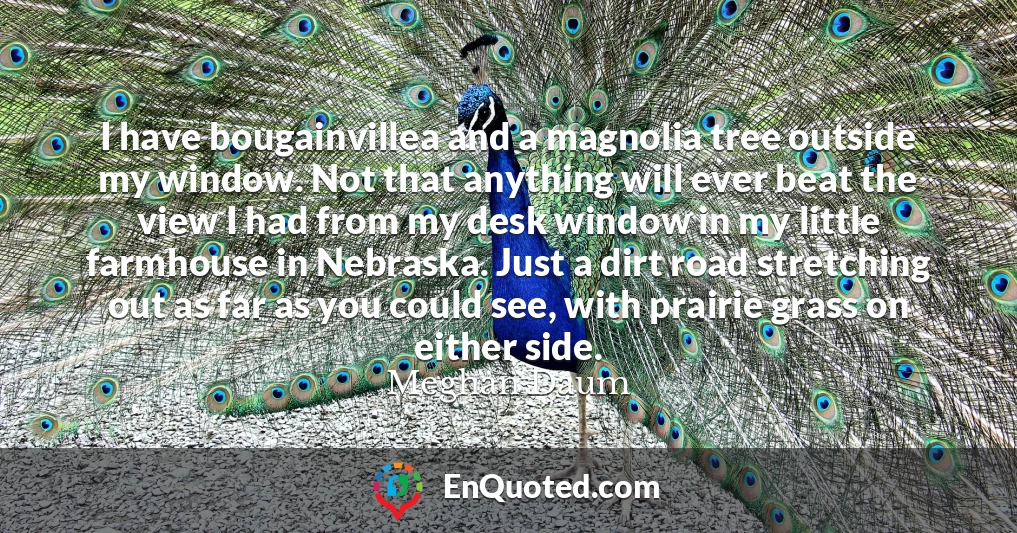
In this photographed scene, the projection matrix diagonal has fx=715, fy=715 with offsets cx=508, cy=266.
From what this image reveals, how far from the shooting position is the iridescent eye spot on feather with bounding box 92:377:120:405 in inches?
103

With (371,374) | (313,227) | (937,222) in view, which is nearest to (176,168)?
(313,227)

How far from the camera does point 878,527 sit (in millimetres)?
1967

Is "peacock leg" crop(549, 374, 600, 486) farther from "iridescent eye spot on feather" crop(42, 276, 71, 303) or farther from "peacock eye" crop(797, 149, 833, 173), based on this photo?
"iridescent eye spot on feather" crop(42, 276, 71, 303)

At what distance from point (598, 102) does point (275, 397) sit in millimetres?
1643

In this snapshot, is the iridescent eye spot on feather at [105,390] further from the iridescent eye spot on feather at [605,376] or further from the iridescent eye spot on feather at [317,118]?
the iridescent eye spot on feather at [605,376]

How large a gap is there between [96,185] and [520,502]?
1.98 m

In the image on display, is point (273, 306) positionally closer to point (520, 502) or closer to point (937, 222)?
point (520, 502)

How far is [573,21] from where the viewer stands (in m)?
2.29

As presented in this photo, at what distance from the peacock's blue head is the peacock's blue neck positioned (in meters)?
0.09

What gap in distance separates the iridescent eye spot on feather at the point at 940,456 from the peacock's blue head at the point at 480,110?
1.48m

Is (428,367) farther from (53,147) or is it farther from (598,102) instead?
(53,147)

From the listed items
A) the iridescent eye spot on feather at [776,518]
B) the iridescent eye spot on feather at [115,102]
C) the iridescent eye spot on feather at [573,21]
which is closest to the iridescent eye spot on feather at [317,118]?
the iridescent eye spot on feather at [115,102]

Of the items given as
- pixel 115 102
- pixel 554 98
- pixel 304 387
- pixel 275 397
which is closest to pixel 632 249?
pixel 554 98

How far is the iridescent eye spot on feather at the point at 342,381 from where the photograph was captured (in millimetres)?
2781
